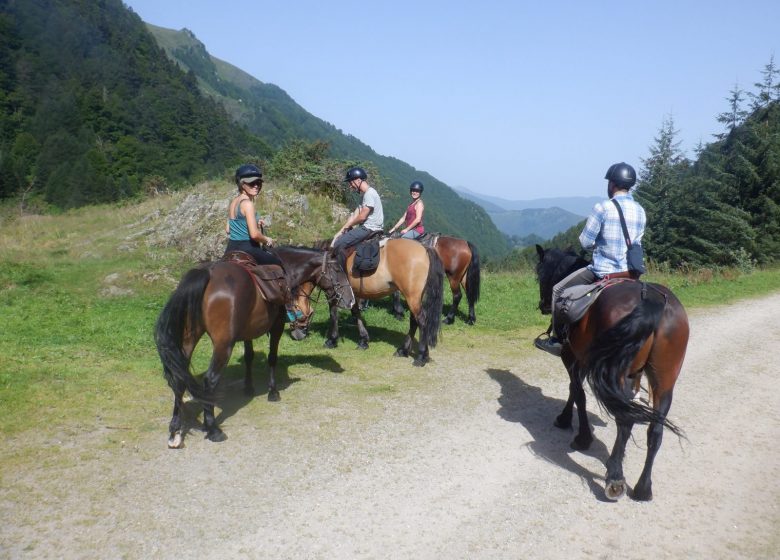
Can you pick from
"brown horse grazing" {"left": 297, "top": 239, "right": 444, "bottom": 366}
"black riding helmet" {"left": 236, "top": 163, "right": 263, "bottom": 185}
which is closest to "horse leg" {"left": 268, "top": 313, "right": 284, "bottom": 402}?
"brown horse grazing" {"left": 297, "top": 239, "right": 444, "bottom": 366}

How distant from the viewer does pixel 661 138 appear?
43.5 meters

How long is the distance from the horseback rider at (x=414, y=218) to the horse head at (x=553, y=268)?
4917 millimetres

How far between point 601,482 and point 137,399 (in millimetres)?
5454

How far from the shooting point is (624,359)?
4.20m

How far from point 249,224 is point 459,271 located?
6.62 meters

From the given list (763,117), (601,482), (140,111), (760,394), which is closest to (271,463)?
(601,482)

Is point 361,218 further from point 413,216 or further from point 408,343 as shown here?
point 413,216

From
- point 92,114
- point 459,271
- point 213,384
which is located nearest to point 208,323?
point 213,384

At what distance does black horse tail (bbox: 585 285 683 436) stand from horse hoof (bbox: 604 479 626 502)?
57cm

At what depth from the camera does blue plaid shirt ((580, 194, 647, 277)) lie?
15.8 ft

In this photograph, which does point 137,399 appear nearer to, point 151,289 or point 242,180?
point 242,180

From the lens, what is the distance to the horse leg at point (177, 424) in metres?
4.93

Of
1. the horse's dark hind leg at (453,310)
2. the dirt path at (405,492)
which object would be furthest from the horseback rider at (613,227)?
the horse's dark hind leg at (453,310)

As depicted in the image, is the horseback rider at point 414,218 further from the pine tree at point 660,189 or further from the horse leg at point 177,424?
the pine tree at point 660,189
